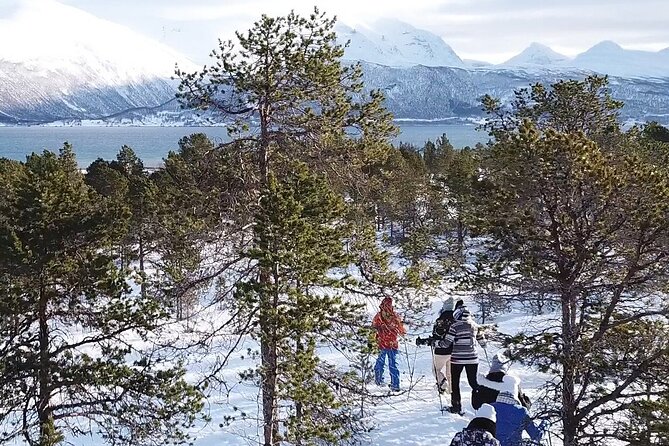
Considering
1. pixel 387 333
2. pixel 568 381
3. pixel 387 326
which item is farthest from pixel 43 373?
pixel 568 381

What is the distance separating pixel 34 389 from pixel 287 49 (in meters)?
6.76

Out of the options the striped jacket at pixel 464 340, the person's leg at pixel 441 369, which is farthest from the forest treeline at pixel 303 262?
the person's leg at pixel 441 369

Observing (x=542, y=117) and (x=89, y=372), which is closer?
(x=89, y=372)

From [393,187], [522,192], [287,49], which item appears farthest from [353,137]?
[393,187]

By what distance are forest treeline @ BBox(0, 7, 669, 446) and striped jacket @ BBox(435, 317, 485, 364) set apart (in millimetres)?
869

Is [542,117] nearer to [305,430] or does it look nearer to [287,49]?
[287,49]

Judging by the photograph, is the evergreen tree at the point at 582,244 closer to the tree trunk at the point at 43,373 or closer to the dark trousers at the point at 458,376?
the dark trousers at the point at 458,376

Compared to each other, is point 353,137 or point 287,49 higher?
point 287,49

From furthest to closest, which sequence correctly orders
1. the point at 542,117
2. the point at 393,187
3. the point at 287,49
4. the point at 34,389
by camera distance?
the point at 393,187
the point at 542,117
the point at 287,49
the point at 34,389

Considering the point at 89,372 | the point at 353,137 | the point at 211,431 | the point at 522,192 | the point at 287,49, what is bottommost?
the point at 211,431

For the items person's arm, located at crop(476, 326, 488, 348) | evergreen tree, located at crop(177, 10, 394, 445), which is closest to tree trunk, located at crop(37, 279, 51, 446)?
evergreen tree, located at crop(177, 10, 394, 445)

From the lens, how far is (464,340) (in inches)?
420

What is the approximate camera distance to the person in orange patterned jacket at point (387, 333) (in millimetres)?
11211

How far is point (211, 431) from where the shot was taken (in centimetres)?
1205
